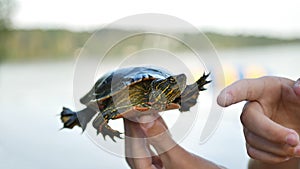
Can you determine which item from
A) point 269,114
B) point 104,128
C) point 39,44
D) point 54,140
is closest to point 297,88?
point 269,114

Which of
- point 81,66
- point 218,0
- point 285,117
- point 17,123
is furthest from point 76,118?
point 218,0

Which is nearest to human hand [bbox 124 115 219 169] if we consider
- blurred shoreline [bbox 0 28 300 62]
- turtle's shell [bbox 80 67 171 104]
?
turtle's shell [bbox 80 67 171 104]

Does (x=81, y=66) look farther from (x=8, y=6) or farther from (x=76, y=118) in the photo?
(x=8, y=6)

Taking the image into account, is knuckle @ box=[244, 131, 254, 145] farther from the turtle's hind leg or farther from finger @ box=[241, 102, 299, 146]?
the turtle's hind leg

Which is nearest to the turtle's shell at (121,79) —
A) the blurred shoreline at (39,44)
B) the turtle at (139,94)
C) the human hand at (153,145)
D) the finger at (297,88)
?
the turtle at (139,94)

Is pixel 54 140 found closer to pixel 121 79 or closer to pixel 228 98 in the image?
pixel 121 79

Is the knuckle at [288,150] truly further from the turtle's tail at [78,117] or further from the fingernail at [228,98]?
the turtle's tail at [78,117]
